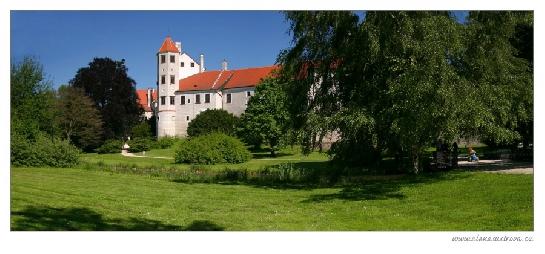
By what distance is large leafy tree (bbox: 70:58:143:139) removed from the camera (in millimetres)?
31156

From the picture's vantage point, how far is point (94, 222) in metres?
10.7

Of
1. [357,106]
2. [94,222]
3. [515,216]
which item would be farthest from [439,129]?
A: [94,222]

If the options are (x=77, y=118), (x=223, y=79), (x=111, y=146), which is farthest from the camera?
(x=223, y=79)

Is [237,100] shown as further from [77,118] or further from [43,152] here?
[43,152]

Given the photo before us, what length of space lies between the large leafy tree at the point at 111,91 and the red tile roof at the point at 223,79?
2809 centimetres

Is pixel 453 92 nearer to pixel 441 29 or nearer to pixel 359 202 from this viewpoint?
pixel 441 29

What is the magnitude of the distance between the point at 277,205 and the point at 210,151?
18770 millimetres

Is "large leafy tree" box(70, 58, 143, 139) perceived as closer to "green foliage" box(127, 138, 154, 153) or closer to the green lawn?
"green foliage" box(127, 138, 154, 153)

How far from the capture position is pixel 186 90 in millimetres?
67438

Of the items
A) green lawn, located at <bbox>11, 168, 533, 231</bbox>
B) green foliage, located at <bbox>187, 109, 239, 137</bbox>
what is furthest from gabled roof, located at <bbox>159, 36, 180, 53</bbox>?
green lawn, located at <bbox>11, 168, 533, 231</bbox>

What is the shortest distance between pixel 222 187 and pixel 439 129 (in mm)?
7534

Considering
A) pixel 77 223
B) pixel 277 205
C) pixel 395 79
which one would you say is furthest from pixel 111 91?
pixel 77 223

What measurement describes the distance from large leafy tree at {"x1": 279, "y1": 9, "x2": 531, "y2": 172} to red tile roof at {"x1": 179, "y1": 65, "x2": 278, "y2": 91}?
43591 millimetres

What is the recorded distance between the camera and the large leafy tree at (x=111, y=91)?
102 feet
